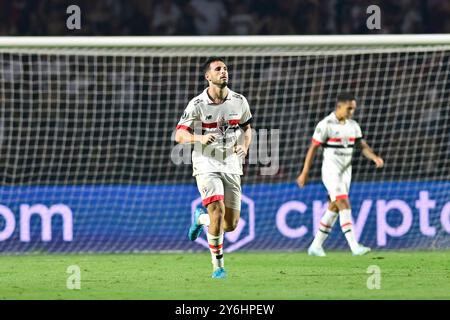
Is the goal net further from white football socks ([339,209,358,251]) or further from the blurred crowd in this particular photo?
white football socks ([339,209,358,251])

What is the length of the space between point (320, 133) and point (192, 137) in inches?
125

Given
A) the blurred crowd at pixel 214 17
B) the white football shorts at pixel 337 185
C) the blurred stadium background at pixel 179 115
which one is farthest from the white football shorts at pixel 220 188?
the blurred crowd at pixel 214 17

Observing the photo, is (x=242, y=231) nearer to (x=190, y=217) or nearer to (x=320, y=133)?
(x=190, y=217)

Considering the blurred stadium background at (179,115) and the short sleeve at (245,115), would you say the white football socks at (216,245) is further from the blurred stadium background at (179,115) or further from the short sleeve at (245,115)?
the blurred stadium background at (179,115)

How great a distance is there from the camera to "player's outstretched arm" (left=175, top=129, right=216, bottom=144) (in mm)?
8469

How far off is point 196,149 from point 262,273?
1.45 m

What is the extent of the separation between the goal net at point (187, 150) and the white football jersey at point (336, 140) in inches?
32.2

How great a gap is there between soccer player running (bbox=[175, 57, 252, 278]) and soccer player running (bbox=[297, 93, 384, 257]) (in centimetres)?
227

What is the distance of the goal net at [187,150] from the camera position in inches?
481

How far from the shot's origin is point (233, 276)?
932cm

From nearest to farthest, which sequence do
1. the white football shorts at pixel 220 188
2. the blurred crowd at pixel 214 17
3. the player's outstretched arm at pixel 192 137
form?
the player's outstretched arm at pixel 192 137, the white football shorts at pixel 220 188, the blurred crowd at pixel 214 17

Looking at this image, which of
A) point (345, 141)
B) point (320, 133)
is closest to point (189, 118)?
point (320, 133)

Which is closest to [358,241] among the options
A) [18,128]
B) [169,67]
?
[169,67]

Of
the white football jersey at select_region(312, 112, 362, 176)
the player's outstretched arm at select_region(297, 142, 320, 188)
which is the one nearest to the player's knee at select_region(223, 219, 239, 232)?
the player's outstretched arm at select_region(297, 142, 320, 188)
